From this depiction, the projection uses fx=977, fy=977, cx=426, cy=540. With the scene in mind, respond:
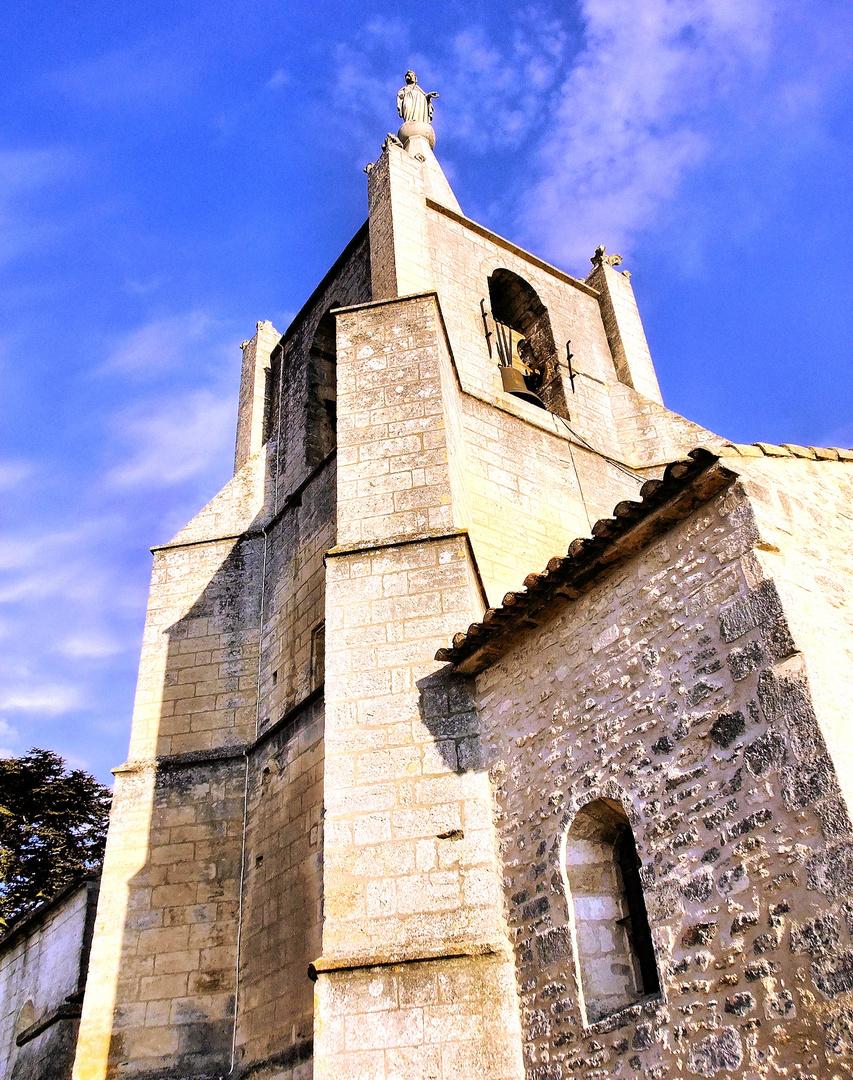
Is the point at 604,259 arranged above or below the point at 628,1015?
above

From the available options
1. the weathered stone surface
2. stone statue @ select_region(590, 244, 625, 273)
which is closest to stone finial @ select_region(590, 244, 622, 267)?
stone statue @ select_region(590, 244, 625, 273)

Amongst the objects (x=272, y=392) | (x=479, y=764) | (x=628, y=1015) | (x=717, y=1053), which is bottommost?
(x=717, y=1053)

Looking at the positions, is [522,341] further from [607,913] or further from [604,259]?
[607,913]

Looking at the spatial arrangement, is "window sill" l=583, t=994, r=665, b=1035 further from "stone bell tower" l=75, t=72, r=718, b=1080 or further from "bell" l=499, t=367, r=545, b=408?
"bell" l=499, t=367, r=545, b=408

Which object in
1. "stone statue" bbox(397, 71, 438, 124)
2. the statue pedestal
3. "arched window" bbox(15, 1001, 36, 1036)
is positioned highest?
"stone statue" bbox(397, 71, 438, 124)

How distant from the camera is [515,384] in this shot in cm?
1085

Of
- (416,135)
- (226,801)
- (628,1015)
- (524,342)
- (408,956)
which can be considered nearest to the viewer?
(628,1015)

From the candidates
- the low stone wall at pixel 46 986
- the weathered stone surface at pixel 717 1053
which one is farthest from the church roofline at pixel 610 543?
A: the low stone wall at pixel 46 986

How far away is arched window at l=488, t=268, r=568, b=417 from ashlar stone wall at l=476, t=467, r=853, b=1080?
220 inches

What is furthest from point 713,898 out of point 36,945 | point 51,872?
point 51,872

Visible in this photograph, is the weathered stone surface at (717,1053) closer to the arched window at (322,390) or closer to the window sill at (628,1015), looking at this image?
the window sill at (628,1015)

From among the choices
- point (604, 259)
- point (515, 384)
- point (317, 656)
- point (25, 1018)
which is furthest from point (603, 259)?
point (25, 1018)

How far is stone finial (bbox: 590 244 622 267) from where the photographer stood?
45.0ft

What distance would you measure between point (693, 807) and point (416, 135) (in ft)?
44.7
